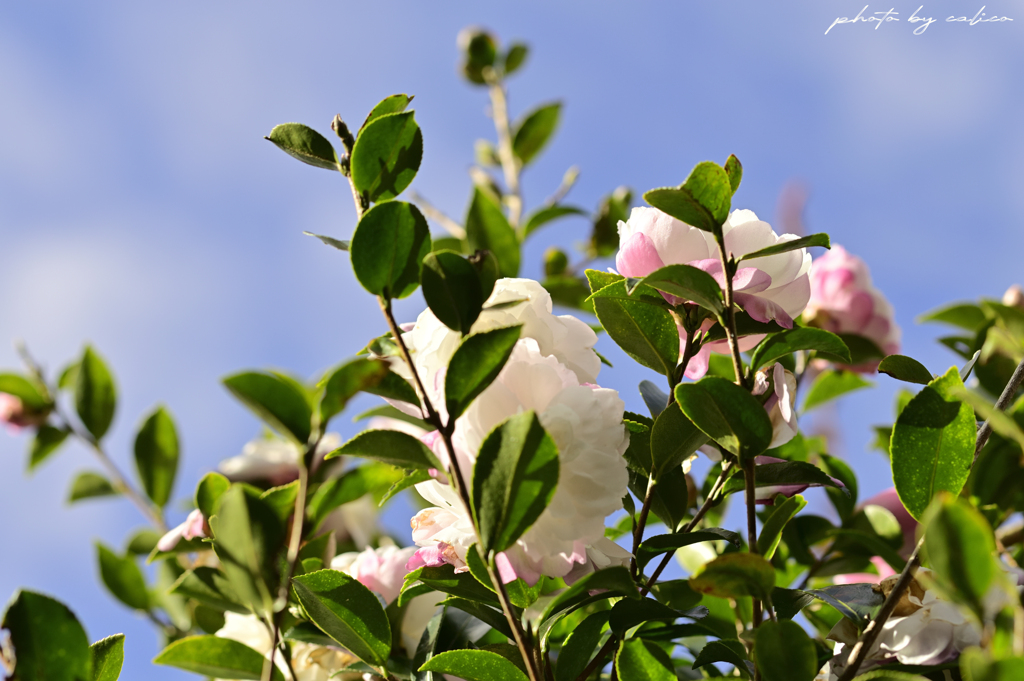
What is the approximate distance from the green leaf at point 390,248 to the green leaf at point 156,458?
1031 mm

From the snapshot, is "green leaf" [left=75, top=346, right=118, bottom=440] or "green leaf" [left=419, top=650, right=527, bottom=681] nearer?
"green leaf" [left=419, top=650, right=527, bottom=681]

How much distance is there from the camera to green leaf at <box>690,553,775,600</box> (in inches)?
19.1

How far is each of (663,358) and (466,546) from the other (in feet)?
0.79

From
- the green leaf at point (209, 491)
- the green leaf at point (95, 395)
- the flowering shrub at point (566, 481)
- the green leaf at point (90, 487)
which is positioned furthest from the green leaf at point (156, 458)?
the green leaf at point (209, 491)

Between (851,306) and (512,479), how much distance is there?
1.14 meters

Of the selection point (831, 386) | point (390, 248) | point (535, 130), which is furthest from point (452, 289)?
point (535, 130)

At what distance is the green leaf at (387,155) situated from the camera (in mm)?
537

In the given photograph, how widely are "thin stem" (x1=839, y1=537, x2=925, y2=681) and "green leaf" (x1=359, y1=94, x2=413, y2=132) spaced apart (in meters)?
0.46

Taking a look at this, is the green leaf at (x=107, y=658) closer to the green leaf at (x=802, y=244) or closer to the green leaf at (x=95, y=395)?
the green leaf at (x=802, y=244)

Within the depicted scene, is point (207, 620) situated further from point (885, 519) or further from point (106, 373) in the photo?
point (885, 519)

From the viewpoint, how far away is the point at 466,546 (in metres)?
0.56

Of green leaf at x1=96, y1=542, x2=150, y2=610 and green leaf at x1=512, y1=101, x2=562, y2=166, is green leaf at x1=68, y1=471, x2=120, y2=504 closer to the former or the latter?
green leaf at x1=96, y1=542, x2=150, y2=610

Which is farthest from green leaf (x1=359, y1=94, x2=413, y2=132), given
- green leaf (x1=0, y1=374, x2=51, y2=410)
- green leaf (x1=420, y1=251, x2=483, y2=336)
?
green leaf (x1=0, y1=374, x2=51, y2=410)

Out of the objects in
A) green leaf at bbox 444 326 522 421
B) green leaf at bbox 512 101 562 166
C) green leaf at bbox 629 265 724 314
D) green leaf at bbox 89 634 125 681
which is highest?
green leaf at bbox 512 101 562 166
